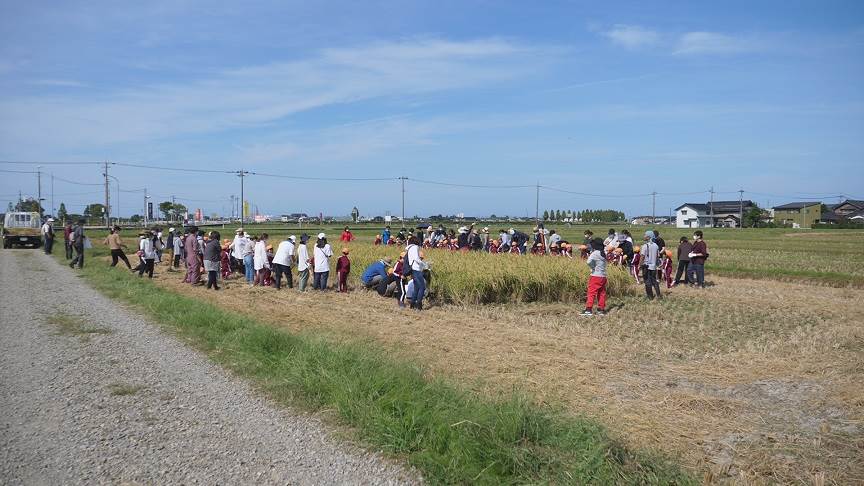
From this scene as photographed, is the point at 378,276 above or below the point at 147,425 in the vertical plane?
above

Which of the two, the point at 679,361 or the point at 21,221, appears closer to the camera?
the point at 679,361

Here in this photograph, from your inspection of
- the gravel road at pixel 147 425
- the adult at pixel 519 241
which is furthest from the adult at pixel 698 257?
the gravel road at pixel 147 425

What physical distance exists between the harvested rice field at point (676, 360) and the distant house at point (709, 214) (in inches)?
2900

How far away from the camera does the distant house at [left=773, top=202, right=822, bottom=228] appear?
244 ft

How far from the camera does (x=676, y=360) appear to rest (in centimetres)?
739

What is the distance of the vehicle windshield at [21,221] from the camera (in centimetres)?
3228

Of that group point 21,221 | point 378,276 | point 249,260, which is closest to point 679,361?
point 378,276

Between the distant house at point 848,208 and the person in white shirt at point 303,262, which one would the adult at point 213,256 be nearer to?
the person in white shirt at point 303,262

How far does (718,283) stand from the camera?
1658 centimetres

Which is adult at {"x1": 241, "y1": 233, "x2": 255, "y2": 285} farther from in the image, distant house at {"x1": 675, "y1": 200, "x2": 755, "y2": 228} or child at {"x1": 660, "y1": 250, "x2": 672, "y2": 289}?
distant house at {"x1": 675, "y1": 200, "x2": 755, "y2": 228}

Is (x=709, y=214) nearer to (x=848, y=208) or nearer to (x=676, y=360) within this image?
(x=848, y=208)

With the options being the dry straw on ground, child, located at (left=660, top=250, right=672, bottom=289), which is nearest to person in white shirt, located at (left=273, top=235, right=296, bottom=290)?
the dry straw on ground

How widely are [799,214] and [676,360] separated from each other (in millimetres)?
87632

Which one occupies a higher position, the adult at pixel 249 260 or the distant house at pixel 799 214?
the distant house at pixel 799 214
